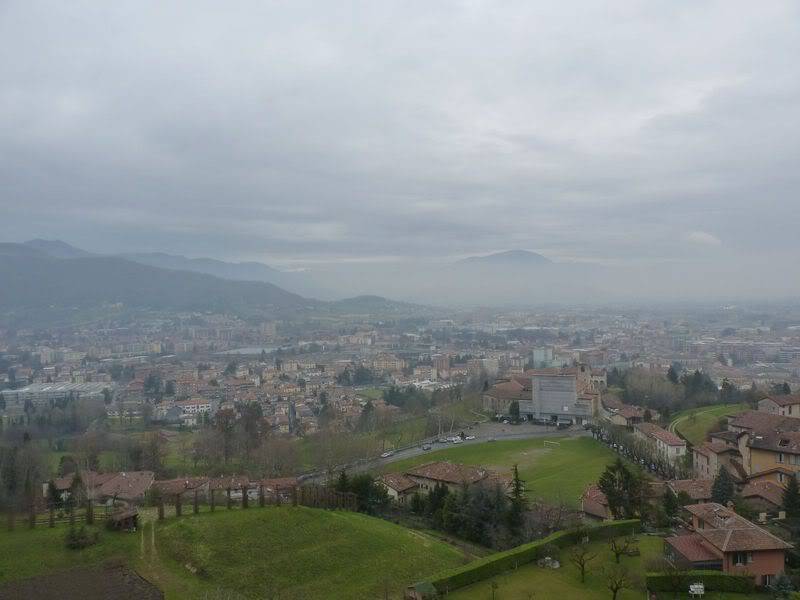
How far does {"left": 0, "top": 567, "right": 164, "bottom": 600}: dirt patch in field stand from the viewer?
13.5m

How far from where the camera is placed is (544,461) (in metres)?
31.3

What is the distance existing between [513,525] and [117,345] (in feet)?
378

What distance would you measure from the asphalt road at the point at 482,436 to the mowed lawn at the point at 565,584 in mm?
15212

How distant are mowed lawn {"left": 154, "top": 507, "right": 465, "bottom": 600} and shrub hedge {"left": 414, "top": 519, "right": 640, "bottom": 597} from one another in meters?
1.11

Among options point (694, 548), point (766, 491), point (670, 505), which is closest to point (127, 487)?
point (670, 505)

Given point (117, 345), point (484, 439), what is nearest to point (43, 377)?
point (117, 345)

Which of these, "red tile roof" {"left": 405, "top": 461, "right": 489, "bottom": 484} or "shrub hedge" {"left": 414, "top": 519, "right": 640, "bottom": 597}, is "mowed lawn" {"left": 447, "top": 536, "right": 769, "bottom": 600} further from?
"red tile roof" {"left": 405, "top": 461, "right": 489, "bottom": 484}

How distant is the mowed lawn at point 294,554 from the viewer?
14766mm

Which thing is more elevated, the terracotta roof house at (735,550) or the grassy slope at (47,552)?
the terracotta roof house at (735,550)

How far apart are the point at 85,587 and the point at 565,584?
1105 centimetres

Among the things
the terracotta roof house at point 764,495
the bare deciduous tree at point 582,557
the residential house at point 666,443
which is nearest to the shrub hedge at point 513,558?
the bare deciduous tree at point 582,557

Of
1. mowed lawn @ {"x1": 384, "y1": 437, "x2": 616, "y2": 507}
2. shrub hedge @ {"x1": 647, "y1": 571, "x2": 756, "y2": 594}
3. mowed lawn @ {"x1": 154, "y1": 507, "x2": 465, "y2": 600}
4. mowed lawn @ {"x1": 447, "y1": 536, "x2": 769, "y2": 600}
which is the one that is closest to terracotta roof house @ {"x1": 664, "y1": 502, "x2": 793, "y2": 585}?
shrub hedge @ {"x1": 647, "y1": 571, "x2": 756, "y2": 594}

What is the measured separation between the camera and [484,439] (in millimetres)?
37781

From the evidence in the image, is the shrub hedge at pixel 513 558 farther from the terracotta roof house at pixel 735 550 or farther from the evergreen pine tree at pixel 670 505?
the terracotta roof house at pixel 735 550
